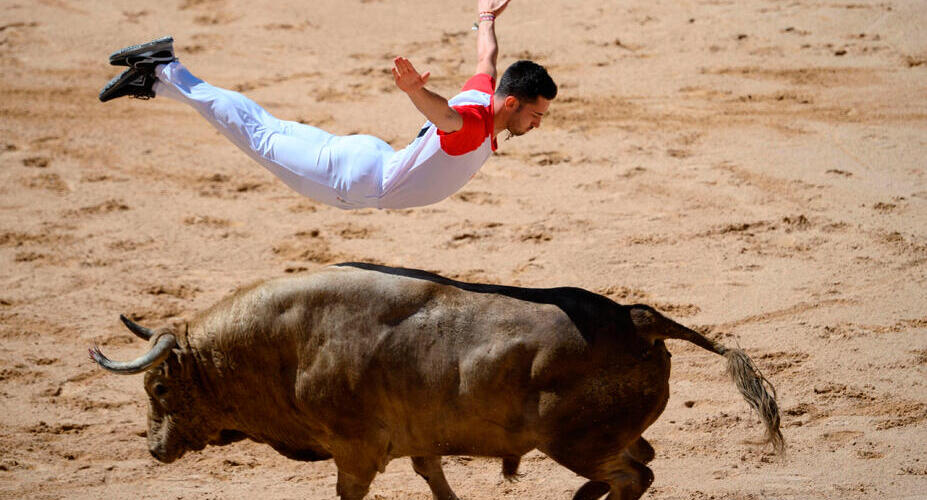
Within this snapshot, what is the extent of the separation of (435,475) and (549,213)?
4.65m

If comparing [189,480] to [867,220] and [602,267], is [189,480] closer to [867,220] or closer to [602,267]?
[602,267]

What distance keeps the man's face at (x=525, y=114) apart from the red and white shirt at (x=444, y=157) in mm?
135

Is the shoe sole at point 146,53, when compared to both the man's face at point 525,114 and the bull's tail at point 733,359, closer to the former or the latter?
the man's face at point 525,114

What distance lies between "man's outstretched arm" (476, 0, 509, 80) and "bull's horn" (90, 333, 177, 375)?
2.49 m

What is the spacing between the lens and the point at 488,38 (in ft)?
23.7

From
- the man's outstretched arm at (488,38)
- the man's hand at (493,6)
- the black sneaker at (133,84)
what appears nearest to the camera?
the man's outstretched arm at (488,38)

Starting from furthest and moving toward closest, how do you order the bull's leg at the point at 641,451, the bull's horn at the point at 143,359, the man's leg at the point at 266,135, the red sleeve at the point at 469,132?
the man's leg at the point at 266,135
the bull's leg at the point at 641,451
the red sleeve at the point at 469,132
the bull's horn at the point at 143,359

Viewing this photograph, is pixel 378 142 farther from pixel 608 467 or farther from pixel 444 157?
pixel 608 467

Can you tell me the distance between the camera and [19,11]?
52.6ft

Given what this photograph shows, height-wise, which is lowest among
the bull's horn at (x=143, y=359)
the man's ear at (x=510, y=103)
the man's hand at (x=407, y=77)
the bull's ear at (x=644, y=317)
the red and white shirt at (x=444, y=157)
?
the bull's horn at (x=143, y=359)

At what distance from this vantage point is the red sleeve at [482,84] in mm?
6652

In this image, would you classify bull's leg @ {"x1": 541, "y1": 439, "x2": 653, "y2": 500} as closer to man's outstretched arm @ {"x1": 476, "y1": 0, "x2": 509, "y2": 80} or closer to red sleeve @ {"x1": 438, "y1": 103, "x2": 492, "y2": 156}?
red sleeve @ {"x1": 438, "y1": 103, "x2": 492, "y2": 156}

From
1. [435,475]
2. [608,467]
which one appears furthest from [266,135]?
[608,467]

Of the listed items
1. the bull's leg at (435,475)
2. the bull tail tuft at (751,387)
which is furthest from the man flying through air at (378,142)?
the bull tail tuft at (751,387)
